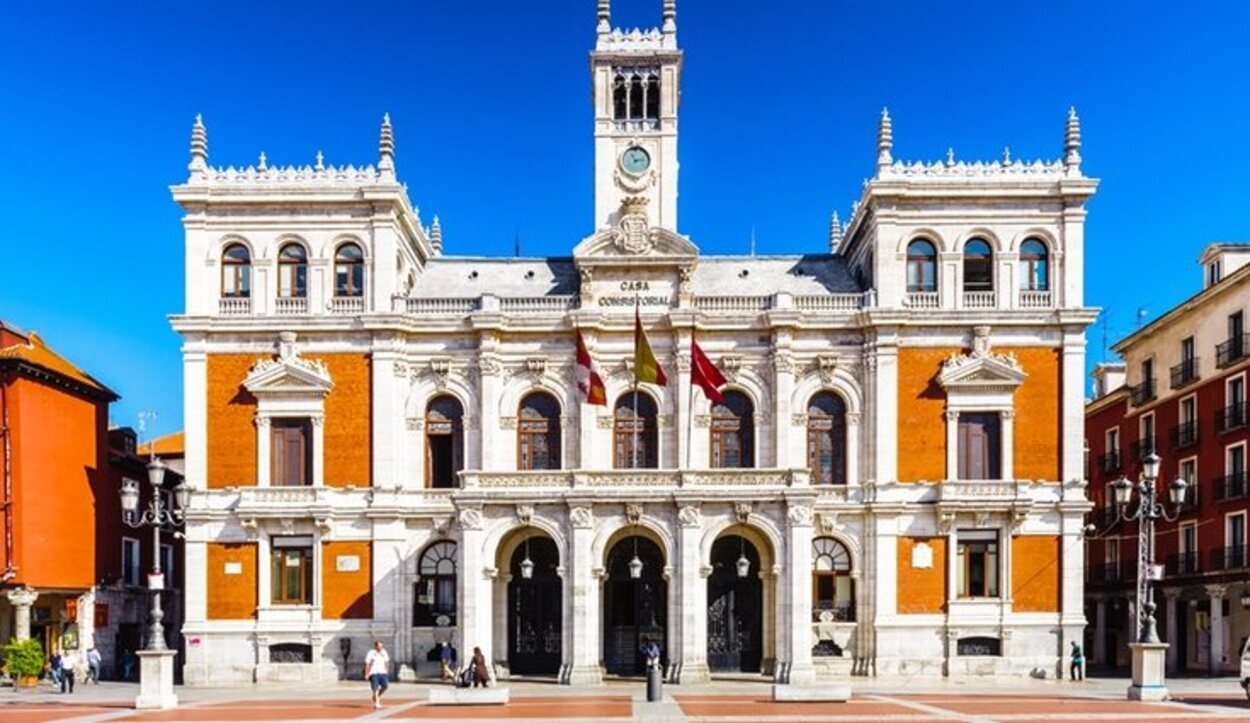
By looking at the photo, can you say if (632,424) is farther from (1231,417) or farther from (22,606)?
(1231,417)

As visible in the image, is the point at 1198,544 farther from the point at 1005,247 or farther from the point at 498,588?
the point at 498,588

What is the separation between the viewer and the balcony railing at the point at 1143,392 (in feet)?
198

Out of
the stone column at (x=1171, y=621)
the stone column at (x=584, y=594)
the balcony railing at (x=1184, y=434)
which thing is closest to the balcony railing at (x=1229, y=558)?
the stone column at (x=1171, y=621)

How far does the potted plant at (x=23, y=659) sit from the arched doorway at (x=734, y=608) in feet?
78.3

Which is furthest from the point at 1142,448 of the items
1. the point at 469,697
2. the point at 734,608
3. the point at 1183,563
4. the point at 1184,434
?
the point at 469,697

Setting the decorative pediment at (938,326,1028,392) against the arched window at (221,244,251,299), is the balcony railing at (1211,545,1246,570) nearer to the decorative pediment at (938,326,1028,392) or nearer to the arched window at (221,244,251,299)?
the decorative pediment at (938,326,1028,392)

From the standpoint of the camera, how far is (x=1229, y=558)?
51656 mm

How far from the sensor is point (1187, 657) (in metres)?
55.4

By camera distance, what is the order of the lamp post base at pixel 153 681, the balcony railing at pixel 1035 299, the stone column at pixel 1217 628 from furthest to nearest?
the stone column at pixel 1217 628
the balcony railing at pixel 1035 299
the lamp post base at pixel 153 681

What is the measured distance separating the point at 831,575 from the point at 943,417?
7169mm

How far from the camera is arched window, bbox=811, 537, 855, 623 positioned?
1816 inches

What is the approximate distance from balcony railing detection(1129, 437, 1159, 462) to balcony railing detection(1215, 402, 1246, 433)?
19.7 feet

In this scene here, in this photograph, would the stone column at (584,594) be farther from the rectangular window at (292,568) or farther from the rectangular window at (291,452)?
the rectangular window at (291,452)

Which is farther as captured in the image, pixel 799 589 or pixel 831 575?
pixel 831 575
